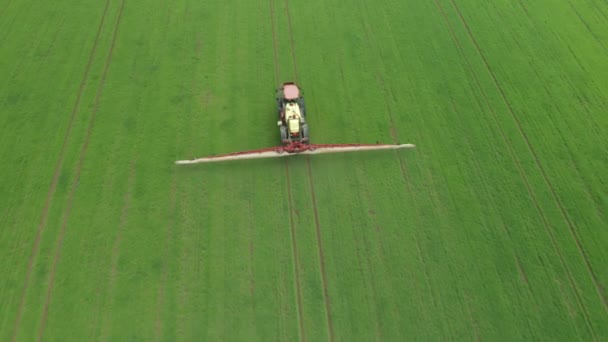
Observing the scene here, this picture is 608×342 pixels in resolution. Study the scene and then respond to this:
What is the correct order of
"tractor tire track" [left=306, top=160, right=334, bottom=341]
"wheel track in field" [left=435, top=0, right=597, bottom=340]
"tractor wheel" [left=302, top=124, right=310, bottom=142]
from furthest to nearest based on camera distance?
"tractor wheel" [left=302, top=124, right=310, bottom=142]
"wheel track in field" [left=435, top=0, right=597, bottom=340]
"tractor tire track" [left=306, top=160, right=334, bottom=341]

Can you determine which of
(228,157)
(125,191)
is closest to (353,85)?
(228,157)

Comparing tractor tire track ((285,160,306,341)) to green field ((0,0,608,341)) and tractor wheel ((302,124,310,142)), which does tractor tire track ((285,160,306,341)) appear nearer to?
green field ((0,0,608,341))

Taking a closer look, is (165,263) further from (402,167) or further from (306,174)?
(402,167)

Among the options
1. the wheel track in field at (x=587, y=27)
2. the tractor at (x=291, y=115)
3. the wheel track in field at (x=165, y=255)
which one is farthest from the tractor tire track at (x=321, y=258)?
the wheel track in field at (x=587, y=27)

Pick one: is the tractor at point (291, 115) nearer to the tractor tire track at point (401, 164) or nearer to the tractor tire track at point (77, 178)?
the tractor tire track at point (401, 164)

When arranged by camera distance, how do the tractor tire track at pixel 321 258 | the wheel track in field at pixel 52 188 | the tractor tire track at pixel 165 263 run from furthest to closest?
the wheel track in field at pixel 52 188
the tractor tire track at pixel 321 258
the tractor tire track at pixel 165 263

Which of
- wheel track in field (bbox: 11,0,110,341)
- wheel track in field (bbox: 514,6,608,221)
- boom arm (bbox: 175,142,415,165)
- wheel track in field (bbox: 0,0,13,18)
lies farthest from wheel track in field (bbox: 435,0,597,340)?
wheel track in field (bbox: 0,0,13,18)

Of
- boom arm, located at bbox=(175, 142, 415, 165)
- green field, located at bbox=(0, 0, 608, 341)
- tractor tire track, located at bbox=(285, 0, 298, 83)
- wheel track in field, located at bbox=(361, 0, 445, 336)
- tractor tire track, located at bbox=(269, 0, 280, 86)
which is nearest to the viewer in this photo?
green field, located at bbox=(0, 0, 608, 341)
